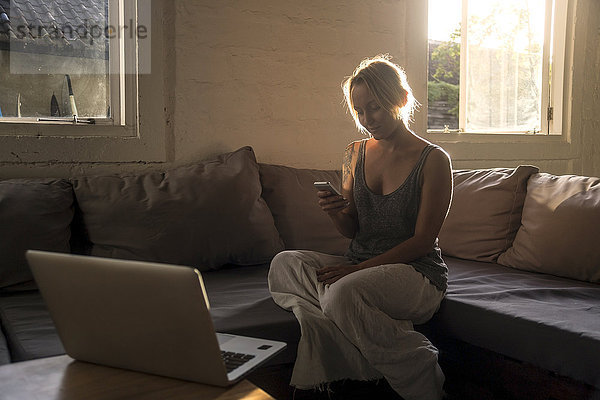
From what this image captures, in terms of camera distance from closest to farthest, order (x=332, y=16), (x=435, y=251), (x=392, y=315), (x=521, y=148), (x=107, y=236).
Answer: (x=392, y=315), (x=435, y=251), (x=107, y=236), (x=332, y=16), (x=521, y=148)

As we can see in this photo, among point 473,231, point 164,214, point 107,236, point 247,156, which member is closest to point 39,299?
point 107,236

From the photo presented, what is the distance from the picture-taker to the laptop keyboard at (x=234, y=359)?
1187 mm

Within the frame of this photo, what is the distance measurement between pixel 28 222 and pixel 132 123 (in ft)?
2.61

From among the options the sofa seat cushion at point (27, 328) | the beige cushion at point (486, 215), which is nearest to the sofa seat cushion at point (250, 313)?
the sofa seat cushion at point (27, 328)

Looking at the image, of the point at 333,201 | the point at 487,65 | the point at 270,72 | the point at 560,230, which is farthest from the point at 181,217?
the point at 487,65

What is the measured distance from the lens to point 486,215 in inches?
113

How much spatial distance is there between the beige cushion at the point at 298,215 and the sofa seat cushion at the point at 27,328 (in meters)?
1.09

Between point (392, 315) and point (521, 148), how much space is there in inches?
96.7

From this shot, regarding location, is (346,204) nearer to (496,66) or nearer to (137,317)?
(137,317)

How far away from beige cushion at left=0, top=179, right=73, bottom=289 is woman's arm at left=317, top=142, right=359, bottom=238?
101cm

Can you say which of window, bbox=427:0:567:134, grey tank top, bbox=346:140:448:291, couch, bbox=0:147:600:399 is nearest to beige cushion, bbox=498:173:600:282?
couch, bbox=0:147:600:399

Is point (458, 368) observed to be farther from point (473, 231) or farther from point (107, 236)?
point (107, 236)

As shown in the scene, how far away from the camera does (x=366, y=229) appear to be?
7.54 feet

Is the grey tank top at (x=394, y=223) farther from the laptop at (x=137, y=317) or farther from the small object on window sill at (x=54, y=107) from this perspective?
the small object on window sill at (x=54, y=107)
